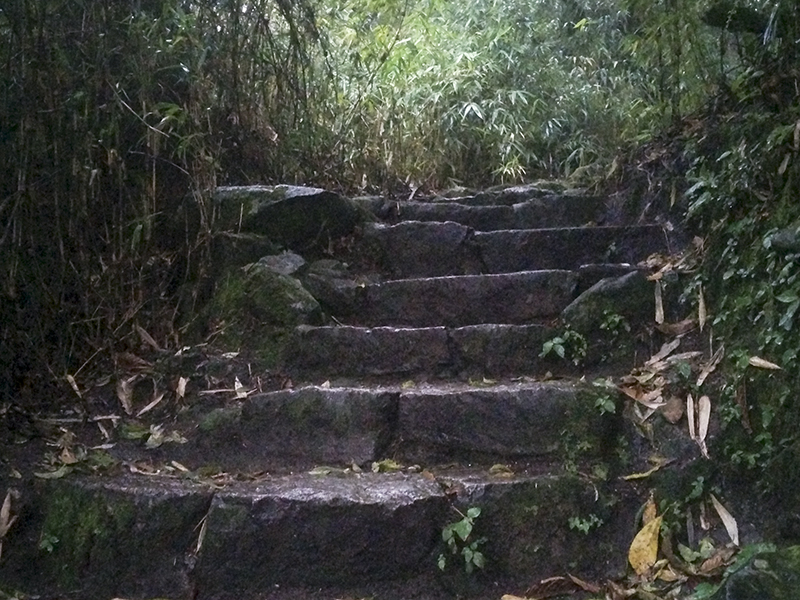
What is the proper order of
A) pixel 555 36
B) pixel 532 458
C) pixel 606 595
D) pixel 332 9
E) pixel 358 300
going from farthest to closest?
pixel 555 36 < pixel 332 9 < pixel 358 300 < pixel 532 458 < pixel 606 595

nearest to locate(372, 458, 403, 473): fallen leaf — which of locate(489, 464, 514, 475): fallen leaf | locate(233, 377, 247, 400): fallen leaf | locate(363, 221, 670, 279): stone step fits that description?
locate(489, 464, 514, 475): fallen leaf

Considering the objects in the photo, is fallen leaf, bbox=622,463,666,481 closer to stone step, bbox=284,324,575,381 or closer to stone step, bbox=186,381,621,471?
stone step, bbox=186,381,621,471

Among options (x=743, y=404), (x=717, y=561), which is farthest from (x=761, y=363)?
(x=717, y=561)

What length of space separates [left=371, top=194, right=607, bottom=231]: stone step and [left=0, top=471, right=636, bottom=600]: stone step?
6.76ft

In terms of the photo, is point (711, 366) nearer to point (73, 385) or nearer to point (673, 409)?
point (673, 409)

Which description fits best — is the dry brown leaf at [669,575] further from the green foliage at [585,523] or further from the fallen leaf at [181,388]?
the fallen leaf at [181,388]

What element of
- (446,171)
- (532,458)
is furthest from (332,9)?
(532,458)

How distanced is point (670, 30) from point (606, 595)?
263 cm

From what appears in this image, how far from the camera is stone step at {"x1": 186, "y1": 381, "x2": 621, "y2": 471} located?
2568 mm

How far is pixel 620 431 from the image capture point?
259 centimetres

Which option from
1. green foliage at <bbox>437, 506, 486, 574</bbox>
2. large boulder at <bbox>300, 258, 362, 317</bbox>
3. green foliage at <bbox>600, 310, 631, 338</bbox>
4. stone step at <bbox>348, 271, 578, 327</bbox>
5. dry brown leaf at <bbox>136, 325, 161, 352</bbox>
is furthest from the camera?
large boulder at <bbox>300, 258, 362, 317</bbox>

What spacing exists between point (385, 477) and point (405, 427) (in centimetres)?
25

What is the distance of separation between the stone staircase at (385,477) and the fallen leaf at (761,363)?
468 millimetres

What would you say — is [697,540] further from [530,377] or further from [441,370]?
[441,370]
